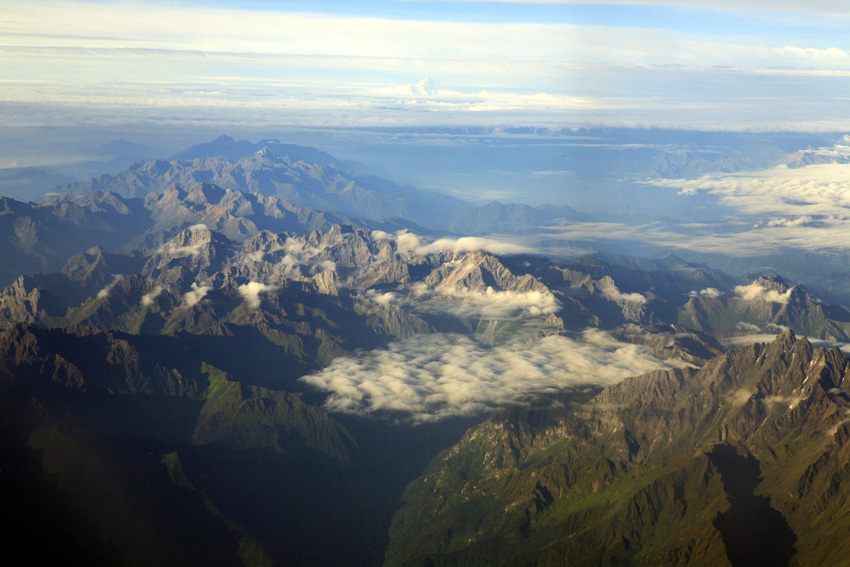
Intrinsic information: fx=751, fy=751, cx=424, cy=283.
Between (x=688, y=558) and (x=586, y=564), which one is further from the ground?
(x=688, y=558)

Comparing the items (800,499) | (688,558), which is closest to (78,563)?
(688,558)

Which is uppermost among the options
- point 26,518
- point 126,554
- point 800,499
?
point 800,499

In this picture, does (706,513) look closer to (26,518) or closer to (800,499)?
(800,499)

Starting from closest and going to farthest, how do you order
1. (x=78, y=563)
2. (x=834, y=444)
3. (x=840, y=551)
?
1. (x=840, y=551)
2. (x=78, y=563)
3. (x=834, y=444)

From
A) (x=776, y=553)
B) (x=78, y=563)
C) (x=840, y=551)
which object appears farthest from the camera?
(x=78, y=563)

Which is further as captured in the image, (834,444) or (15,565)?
(834,444)

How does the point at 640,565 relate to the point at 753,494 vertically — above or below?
below

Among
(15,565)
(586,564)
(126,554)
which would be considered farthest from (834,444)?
(15,565)

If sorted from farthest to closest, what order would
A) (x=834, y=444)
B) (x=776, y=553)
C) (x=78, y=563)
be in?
(x=834, y=444), (x=78, y=563), (x=776, y=553)

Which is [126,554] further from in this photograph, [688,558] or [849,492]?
[849,492]
